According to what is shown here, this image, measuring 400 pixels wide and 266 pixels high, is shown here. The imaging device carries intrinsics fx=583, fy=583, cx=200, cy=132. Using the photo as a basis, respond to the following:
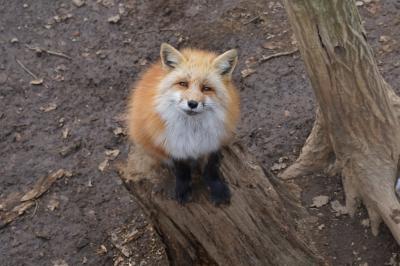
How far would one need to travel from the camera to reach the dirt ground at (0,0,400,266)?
4.56m

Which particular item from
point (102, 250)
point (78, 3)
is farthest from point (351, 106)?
point (78, 3)

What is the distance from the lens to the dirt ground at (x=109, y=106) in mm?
4559

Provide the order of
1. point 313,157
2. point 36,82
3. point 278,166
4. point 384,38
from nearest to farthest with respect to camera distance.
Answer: point 313,157 → point 278,166 → point 384,38 → point 36,82

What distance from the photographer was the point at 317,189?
183 inches

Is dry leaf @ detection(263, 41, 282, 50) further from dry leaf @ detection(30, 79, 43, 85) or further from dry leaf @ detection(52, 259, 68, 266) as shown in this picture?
dry leaf @ detection(52, 259, 68, 266)

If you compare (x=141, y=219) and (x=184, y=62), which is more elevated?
(x=184, y=62)

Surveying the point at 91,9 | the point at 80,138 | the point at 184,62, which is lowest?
the point at 80,138

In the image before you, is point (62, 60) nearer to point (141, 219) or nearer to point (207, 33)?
point (207, 33)

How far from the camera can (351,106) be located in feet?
13.0

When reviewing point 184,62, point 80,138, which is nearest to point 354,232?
point 184,62

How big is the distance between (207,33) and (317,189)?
2.24 meters

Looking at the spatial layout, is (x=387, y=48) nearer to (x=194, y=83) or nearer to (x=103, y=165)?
(x=103, y=165)

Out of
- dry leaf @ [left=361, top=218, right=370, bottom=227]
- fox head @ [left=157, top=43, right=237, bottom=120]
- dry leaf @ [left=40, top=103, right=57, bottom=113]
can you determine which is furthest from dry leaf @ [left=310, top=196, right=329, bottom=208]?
dry leaf @ [left=40, top=103, right=57, bottom=113]

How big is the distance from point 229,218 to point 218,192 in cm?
19
